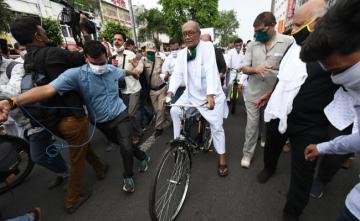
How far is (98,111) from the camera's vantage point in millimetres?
2656

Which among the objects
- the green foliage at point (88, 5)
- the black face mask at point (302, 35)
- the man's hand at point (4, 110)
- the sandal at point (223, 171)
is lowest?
the sandal at point (223, 171)

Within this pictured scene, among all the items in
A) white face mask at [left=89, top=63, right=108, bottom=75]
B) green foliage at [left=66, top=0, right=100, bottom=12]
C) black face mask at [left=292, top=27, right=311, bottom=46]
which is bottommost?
white face mask at [left=89, top=63, right=108, bottom=75]

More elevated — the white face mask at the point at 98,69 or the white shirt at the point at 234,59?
the white face mask at the point at 98,69

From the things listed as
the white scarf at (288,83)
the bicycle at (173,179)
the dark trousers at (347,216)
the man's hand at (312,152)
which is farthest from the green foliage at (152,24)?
the dark trousers at (347,216)

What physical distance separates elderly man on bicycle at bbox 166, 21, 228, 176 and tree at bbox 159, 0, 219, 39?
2862 cm

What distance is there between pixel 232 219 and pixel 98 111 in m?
2.01

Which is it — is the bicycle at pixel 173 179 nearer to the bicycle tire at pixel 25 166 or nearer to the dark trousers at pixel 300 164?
the dark trousers at pixel 300 164

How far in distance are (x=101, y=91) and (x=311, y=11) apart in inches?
90.9

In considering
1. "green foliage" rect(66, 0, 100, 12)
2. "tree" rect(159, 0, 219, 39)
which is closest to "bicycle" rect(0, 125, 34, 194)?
"tree" rect(159, 0, 219, 39)

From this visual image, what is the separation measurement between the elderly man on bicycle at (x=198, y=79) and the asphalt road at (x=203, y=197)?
14.4 inches

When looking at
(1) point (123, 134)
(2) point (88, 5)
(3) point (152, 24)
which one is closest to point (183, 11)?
(3) point (152, 24)

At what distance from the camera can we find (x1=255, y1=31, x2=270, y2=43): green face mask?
271cm

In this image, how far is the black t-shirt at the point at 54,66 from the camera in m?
2.24

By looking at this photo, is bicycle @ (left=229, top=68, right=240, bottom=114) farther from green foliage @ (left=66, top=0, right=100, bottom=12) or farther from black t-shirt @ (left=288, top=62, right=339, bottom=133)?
green foliage @ (left=66, top=0, right=100, bottom=12)
